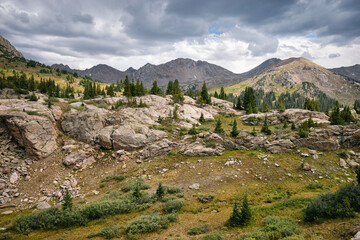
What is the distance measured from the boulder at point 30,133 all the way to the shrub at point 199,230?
30031 millimetres

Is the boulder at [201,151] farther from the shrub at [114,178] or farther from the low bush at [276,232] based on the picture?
the low bush at [276,232]

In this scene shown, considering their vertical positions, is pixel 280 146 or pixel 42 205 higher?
pixel 280 146

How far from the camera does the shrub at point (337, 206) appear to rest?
12.5m

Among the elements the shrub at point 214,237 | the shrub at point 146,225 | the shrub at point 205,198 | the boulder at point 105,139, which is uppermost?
the boulder at point 105,139

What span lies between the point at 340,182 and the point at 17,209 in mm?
44515

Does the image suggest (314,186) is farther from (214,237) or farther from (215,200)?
(214,237)

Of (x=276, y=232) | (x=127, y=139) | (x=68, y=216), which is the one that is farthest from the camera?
(x=127, y=139)

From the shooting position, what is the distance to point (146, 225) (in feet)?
47.3

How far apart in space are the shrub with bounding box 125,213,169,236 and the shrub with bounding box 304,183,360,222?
40.2 ft

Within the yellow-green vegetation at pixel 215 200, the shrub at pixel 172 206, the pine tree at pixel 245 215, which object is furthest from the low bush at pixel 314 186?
the shrub at pixel 172 206

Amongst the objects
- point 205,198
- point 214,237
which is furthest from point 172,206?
point 214,237

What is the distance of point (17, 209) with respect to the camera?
68.6ft

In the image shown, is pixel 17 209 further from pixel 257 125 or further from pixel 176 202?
pixel 257 125

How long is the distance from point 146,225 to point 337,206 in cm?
1571
